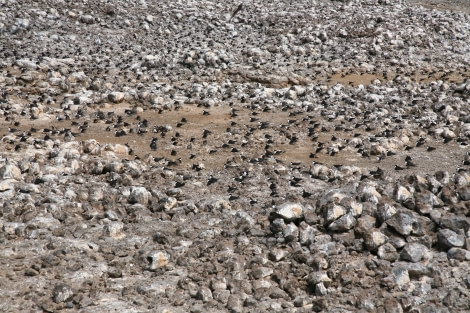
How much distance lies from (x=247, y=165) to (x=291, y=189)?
1.05 meters

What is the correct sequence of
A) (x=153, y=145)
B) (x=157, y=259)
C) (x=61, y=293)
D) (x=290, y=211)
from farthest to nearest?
(x=153, y=145), (x=290, y=211), (x=157, y=259), (x=61, y=293)

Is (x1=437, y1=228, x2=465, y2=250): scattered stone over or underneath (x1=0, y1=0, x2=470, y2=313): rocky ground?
over

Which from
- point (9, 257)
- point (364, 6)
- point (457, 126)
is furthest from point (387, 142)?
point (364, 6)

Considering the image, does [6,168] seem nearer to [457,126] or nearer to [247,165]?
[247,165]

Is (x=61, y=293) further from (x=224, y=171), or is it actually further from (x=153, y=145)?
(x=153, y=145)

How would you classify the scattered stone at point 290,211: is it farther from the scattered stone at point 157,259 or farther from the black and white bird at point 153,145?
the black and white bird at point 153,145

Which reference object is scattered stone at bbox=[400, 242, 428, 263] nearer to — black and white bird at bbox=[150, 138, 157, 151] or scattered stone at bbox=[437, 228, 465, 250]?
scattered stone at bbox=[437, 228, 465, 250]

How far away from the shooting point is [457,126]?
9.92 meters

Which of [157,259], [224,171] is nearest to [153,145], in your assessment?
[224,171]

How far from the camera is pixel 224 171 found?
786 cm

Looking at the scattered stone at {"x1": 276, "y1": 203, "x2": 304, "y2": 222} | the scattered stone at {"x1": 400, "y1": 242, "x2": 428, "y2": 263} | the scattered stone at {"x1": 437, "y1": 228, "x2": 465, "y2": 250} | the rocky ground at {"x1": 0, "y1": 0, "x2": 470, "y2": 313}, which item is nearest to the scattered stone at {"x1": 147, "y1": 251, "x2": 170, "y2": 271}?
the rocky ground at {"x1": 0, "y1": 0, "x2": 470, "y2": 313}

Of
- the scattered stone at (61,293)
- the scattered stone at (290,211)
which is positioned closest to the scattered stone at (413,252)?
the scattered stone at (290,211)

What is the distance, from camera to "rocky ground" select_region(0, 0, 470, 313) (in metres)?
5.19

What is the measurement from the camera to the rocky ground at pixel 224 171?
5.19m
